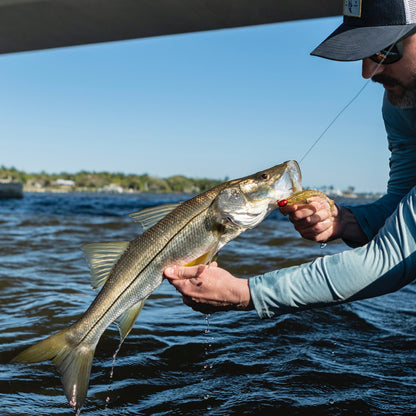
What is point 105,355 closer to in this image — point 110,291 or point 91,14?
point 110,291

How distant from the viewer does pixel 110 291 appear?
2.52m

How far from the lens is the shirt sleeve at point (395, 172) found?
3428mm

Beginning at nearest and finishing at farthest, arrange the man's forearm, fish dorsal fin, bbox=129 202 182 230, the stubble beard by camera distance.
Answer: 1. the stubble beard
2. fish dorsal fin, bbox=129 202 182 230
3. the man's forearm

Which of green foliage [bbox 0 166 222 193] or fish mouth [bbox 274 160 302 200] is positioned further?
green foliage [bbox 0 166 222 193]

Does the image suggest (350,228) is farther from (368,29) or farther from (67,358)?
(67,358)

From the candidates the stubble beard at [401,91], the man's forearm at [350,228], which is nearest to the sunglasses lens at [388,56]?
the stubble beard at [401,91]

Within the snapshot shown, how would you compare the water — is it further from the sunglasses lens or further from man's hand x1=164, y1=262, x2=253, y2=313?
the sunglasses lens

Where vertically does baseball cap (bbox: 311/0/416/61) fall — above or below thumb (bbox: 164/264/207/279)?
above

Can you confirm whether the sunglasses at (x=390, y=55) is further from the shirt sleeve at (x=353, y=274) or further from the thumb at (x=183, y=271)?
the thumb at (x=183, y=271)

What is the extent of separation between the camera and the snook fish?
2.48 m

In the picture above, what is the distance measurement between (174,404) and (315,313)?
7.36ft

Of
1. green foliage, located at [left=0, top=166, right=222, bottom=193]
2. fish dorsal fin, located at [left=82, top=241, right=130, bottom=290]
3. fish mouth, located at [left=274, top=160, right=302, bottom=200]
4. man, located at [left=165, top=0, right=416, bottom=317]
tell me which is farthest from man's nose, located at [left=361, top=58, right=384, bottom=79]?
green foliage, located at [left=0, top=166, right=222, bottom=193]

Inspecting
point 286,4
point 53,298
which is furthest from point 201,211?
point 286,4

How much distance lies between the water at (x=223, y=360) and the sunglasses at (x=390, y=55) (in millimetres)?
1833
